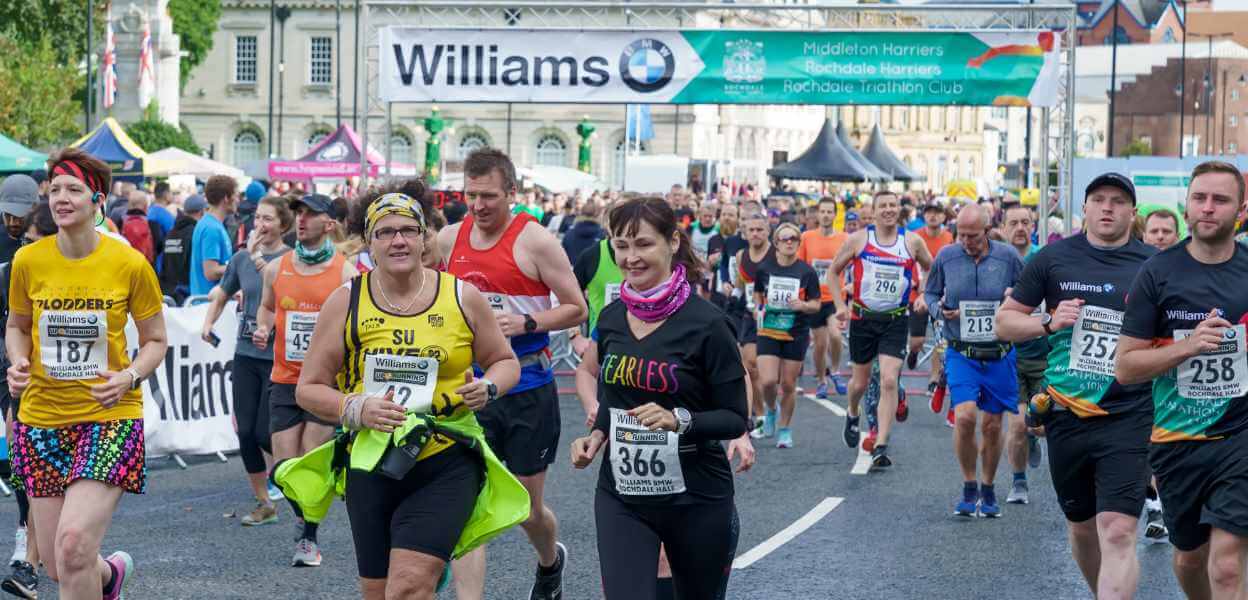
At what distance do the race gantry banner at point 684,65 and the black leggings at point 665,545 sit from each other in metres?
15.5

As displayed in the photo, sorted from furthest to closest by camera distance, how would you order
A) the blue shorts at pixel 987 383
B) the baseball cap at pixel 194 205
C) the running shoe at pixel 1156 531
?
the baseball cap at pixel 194 205, the blue shorts at pixel 987 383, the running shoe at pixel 1156 531

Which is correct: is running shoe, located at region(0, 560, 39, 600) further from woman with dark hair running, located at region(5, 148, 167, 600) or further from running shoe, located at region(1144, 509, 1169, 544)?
running shoe, located at region(1144, 509, 1169, 544)

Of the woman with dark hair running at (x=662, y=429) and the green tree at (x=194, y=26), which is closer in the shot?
the woman with dark hair running at (x=662, y=429)

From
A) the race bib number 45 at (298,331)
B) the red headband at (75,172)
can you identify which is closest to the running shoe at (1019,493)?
the race bib number 45 at (298,331)

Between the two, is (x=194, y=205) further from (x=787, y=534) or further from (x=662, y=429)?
(x=662, y=429)

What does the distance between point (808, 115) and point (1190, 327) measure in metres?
107

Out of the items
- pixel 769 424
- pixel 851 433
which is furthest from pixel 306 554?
pixel 769 424

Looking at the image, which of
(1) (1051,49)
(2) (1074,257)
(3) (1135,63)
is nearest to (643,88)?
(1) (1051,49)

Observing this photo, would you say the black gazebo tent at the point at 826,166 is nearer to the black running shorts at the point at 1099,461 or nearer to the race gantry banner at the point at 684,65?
the race gantry banner at the point at 684,65

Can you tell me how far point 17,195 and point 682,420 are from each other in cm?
438

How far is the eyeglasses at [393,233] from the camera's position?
5.98 metres

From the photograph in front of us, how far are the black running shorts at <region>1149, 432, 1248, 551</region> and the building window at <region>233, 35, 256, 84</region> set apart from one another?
313ft

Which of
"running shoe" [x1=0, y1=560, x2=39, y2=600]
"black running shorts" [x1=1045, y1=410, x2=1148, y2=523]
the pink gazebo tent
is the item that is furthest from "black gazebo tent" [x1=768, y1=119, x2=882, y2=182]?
"black running shorts" [x1=1045, y1=410, x2=1148, y2=523]

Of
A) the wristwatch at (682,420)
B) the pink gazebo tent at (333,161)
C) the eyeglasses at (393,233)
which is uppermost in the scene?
the pink gazebo tent at (333,161)
